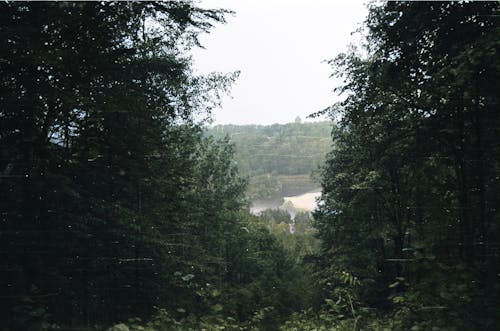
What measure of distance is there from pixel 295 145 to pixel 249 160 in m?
1.91

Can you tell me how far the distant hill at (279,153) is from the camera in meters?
12.6

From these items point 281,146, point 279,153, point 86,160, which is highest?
point 281,146

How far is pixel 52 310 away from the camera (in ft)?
18.5

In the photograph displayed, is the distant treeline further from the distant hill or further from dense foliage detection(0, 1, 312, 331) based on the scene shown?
dense foliage detection(0, 1, 312, 331)

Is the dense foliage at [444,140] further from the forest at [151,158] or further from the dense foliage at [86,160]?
the dense foliage at [86,160]

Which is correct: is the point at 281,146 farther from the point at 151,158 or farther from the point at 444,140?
the point at 444,140

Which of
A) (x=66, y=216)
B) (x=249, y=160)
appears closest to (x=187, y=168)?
(x=249, y=160)

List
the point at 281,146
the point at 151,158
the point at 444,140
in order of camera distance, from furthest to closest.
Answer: the point at 281,146, the point at 151,158, the point at 444,140

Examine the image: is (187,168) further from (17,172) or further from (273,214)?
(273,214)

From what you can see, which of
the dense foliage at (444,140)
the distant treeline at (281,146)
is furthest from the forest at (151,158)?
the distant treeline at (281,146)

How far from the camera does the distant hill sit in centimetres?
1263

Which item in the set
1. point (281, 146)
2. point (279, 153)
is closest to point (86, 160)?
point (279, 153)

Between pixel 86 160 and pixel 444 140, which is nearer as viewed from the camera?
pixel 444 140

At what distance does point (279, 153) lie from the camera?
41.6 ft
